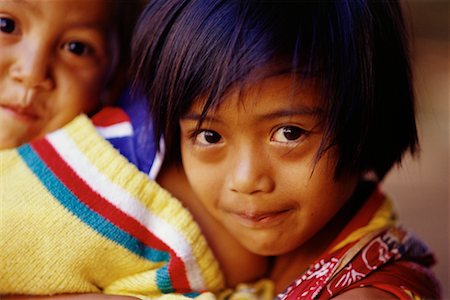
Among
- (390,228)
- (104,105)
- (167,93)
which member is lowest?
(390,228)

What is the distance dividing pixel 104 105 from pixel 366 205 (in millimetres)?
481

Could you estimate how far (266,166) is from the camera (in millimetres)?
880

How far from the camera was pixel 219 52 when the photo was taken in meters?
0.84

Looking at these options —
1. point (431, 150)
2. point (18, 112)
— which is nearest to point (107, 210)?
point (18, 112)

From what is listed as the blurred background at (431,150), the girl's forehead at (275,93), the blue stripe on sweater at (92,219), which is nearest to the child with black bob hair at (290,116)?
the girl's forehead at (275,93)

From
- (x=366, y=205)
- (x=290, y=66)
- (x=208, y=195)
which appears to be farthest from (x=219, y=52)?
Answer: (x=366, y=205)

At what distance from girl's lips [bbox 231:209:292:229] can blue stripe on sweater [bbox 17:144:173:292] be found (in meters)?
0.12

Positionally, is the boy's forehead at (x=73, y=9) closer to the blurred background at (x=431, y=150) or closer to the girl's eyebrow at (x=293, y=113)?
the girl's eyebrow at (x=293, y=113)

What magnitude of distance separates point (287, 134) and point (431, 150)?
1626 millimetres

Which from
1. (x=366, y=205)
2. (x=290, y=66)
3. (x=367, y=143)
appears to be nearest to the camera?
(x=290, y=66)

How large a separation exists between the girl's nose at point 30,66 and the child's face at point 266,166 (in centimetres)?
26

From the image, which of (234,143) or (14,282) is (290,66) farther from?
(14,282)

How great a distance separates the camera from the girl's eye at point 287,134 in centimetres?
87

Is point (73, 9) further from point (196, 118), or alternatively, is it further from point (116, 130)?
point (196, 118)
